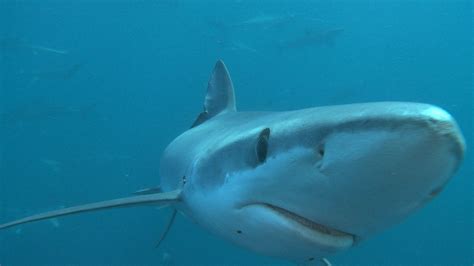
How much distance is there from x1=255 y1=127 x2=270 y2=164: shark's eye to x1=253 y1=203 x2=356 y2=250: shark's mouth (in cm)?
26

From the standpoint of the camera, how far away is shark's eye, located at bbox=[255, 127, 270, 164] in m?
2.05

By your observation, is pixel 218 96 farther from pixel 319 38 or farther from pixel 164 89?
pixel 164 89

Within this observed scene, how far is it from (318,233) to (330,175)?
1.61 ft

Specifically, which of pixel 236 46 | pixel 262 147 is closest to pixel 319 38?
pixel 236 46

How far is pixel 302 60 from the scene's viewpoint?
26.1m

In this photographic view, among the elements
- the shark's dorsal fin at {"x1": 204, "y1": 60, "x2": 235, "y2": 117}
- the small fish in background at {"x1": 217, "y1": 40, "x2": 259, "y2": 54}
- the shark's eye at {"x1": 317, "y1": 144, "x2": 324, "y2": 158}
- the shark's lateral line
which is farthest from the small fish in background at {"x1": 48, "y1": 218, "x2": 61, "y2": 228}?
the small fish in background at {"x1": 217, "y1": 40, "x2": 259, "y2": 54}

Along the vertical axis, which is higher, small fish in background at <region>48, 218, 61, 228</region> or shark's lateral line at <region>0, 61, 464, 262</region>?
shark's lateral line at <region>0, 61, 464, 262</region>

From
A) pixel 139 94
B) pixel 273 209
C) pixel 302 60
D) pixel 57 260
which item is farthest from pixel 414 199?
pixel 302 60

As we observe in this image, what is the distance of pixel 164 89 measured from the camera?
2259 cm

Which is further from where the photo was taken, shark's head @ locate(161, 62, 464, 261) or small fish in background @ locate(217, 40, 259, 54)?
small fish in background @ locate(217, 40, 259, 54)

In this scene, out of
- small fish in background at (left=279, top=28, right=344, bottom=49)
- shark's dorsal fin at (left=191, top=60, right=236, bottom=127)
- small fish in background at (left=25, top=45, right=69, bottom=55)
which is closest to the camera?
shark's dorsal fin at (left=191, top=60, right=236, bottom=127)

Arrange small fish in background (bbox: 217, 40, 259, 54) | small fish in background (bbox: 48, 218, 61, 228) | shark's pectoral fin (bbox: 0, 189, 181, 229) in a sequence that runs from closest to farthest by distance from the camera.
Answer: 1. shark's pectoral fin (bbox: 0, 189, 181, 229)
2. small fish in background (bbox: 48, 218, 61, 228)
3. small fish in background (bbox: 217, 40, 259, 54)

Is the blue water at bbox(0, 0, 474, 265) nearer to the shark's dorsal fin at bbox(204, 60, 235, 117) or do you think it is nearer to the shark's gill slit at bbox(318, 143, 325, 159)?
the shark's dorsal fin at bbox(204, 60, 235, 117)

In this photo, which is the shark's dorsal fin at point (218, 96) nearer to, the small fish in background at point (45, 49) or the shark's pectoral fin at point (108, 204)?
the shark's pectoral fin at point (108, 204)
